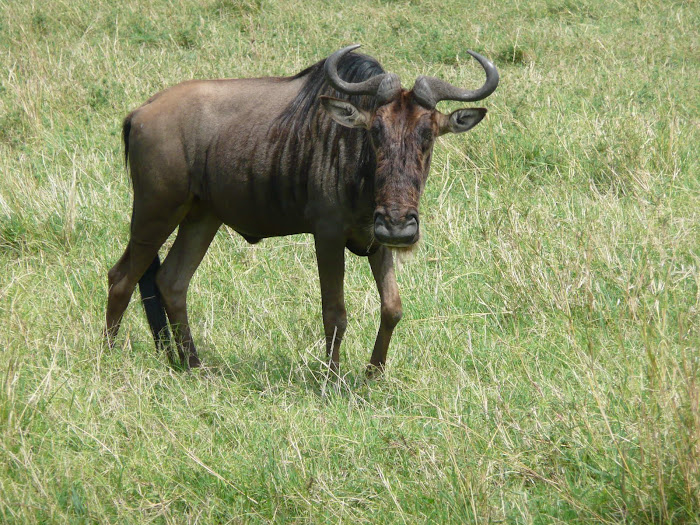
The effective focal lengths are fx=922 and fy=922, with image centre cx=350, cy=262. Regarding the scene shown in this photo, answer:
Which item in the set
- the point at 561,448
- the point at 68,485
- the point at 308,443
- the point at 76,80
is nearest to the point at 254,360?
the point at 308,443

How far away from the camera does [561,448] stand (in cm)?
356

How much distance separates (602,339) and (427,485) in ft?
5.31

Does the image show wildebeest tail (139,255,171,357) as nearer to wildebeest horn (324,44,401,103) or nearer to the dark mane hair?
the dark mane hair

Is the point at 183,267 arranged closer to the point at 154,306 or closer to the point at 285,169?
the point at 154,306

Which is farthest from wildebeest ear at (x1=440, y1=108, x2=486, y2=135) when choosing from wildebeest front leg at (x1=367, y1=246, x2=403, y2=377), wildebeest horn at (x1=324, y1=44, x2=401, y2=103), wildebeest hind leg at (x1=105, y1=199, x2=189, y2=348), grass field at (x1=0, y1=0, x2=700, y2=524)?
wildebeest hind leg at (x1=105, y1=199, x2=189, y2=348)

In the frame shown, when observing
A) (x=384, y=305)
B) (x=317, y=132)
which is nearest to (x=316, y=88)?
(x=317, y=132)

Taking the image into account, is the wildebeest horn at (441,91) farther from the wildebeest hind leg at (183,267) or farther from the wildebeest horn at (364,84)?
the wildebeest hind leg at (183,267)

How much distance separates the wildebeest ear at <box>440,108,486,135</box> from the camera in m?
4.54

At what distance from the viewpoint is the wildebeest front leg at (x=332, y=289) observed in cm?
475

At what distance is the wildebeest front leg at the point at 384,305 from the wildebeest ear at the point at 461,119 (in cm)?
73

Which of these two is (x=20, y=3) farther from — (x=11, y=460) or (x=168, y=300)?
(x=11, y=460)

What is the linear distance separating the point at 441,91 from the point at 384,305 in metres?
1.14

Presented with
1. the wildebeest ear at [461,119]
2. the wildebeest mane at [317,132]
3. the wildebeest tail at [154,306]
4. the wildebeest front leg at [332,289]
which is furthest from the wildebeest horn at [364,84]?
the wildebeest tail at [154,306]

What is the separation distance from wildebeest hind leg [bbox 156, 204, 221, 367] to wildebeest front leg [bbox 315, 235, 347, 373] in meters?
0.90
